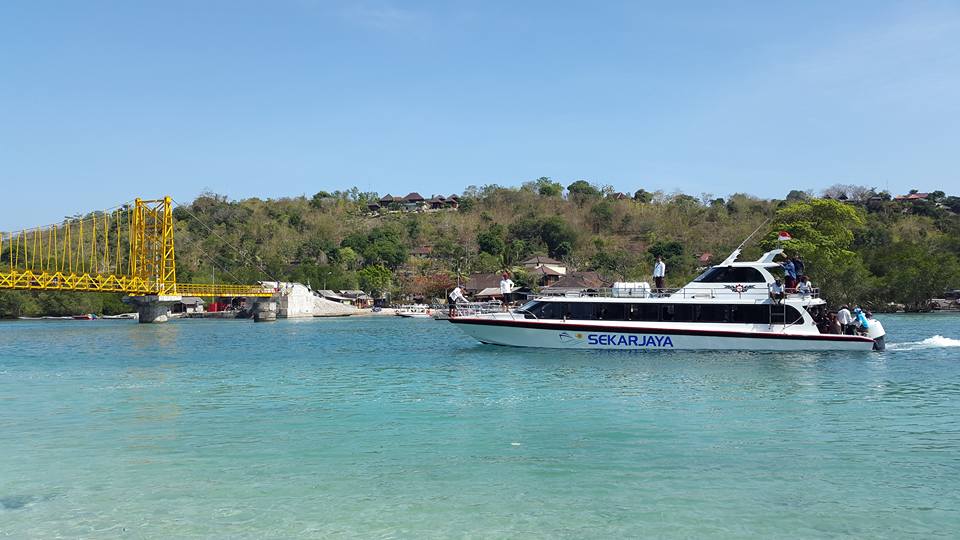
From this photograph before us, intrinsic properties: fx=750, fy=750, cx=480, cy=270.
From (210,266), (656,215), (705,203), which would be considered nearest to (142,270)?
(210,266)

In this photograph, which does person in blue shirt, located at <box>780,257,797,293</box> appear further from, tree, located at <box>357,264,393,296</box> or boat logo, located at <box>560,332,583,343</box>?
tree, located at <box>357,264,393,296</box>

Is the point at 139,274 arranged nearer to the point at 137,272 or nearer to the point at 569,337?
the point at 137,272

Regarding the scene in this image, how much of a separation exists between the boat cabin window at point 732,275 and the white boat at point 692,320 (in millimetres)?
39

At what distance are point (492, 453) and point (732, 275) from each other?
68.8 ft

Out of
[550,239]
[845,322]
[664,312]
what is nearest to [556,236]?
[550,239]

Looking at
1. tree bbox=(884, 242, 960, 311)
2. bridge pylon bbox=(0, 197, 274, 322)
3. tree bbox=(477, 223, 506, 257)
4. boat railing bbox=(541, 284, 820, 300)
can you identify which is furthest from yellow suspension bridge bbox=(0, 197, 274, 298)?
tree bbox=(884, 242, 960, 311)

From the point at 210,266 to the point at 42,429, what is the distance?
10975 cm

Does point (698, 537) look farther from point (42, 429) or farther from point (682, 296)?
point (682, 296)

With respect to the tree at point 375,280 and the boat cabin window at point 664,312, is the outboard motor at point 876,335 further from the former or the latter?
the tree at point 375,280

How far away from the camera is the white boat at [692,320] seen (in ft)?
98.0

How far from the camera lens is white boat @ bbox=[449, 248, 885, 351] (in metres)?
29.9

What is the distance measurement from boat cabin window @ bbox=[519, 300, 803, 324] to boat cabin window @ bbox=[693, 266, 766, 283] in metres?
1.26

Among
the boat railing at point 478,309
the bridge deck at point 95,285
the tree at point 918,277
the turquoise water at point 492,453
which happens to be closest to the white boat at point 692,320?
the boat railing at point 478,309

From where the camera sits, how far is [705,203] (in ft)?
479
